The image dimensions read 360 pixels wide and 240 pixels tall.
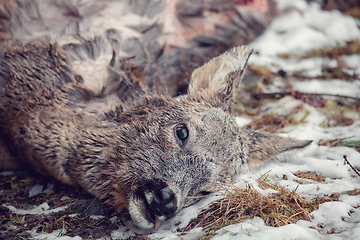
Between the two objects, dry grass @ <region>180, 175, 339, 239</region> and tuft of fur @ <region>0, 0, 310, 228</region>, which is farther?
tuft of fur @ <region>0, 0, 310, 228</region>

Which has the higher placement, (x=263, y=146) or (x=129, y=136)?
(x=129, y=136)

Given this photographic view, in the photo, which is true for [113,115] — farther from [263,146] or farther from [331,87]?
[331,87]

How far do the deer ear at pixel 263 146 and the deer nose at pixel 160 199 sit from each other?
1.13 meters

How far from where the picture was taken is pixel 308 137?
4457 mm

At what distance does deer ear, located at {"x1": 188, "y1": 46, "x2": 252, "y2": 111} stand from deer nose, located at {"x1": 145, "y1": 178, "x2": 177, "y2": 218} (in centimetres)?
117

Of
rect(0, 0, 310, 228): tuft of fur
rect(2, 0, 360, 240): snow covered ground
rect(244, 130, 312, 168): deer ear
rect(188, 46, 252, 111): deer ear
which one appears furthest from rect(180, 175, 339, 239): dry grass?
rect(188, 46, 252, 111): deer ear

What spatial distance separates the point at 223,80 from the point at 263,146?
79cm

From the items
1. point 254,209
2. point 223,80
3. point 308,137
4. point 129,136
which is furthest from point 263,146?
point 129,136

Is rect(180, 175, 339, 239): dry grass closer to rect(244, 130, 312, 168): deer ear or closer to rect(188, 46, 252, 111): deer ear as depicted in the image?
rect(244, 130, 312, 168): deer ear

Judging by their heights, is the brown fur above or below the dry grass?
above

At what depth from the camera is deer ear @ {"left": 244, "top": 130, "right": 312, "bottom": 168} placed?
362 cm

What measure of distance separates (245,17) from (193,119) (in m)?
Result: 3.28

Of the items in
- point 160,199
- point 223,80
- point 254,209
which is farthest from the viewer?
point 223,80

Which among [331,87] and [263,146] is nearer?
[263,146]
